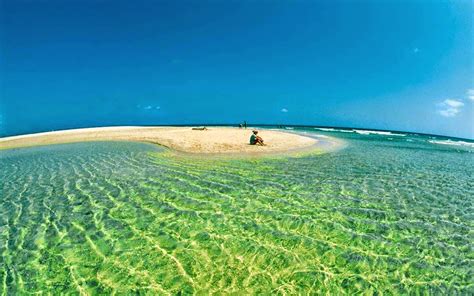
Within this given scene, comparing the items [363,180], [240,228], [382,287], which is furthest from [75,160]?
[382,287]

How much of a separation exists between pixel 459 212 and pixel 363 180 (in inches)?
200

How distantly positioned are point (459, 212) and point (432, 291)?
21.4 feet

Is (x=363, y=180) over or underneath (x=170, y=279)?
over

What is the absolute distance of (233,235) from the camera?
324 inches

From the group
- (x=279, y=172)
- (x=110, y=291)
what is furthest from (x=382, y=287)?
(x=279, y=172)

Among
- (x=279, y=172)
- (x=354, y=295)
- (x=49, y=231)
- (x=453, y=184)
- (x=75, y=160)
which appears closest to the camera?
(x=354, y=295)

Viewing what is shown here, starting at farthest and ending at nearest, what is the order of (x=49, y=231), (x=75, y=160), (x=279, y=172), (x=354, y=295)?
(x=75, y=160)
(x=279, y=172)
(x=49, y=231)
(x=354, y=295)

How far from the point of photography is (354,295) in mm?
5840

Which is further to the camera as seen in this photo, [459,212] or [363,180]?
[363,180]

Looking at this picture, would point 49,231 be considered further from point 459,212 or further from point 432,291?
point 459,212

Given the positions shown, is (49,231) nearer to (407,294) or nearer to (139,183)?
(139,183)

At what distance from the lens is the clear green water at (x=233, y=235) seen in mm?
6223

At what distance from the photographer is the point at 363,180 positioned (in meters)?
15.5

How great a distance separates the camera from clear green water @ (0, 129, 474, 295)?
6.22 m
